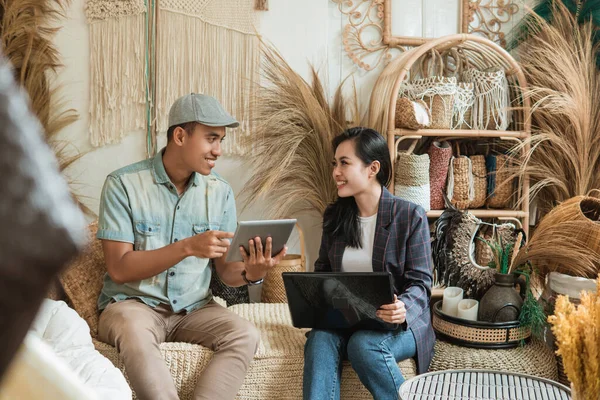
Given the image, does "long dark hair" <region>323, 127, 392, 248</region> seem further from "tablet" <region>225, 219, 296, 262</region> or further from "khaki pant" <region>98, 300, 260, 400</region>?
"khaki pant" <region>98, 300, 260, 400</region>

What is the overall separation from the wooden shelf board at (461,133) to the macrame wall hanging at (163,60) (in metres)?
0.82

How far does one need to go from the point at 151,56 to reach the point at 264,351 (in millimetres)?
1720

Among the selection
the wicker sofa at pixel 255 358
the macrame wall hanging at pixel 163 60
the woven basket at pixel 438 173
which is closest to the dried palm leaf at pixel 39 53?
the macrame wall hanging at pixel 163 60

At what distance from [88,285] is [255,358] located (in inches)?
27.5

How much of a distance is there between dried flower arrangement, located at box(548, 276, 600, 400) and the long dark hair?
119cm

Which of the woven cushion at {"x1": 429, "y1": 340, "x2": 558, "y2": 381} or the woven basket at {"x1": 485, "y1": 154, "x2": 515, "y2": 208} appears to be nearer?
the woven cushion at {"x1": 429, "y1": 340, "x2": 558, "y2": 381}

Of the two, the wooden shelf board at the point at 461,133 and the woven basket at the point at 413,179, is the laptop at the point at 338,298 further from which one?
the wooden shelf board at the point at 461,133

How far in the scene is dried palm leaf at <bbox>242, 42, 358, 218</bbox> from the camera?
3.07 metres

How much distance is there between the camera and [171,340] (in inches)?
91.5

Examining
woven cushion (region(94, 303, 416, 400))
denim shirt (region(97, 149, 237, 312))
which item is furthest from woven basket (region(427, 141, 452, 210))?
denim shirt (region(97, 149, 237, 312))

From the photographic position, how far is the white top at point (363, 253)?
2443mm

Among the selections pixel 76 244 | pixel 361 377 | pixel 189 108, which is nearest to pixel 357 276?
pixel 361 377

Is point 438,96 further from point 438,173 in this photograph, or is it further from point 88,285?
point 88,285

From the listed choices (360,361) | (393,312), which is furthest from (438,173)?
Result: (360,361)
